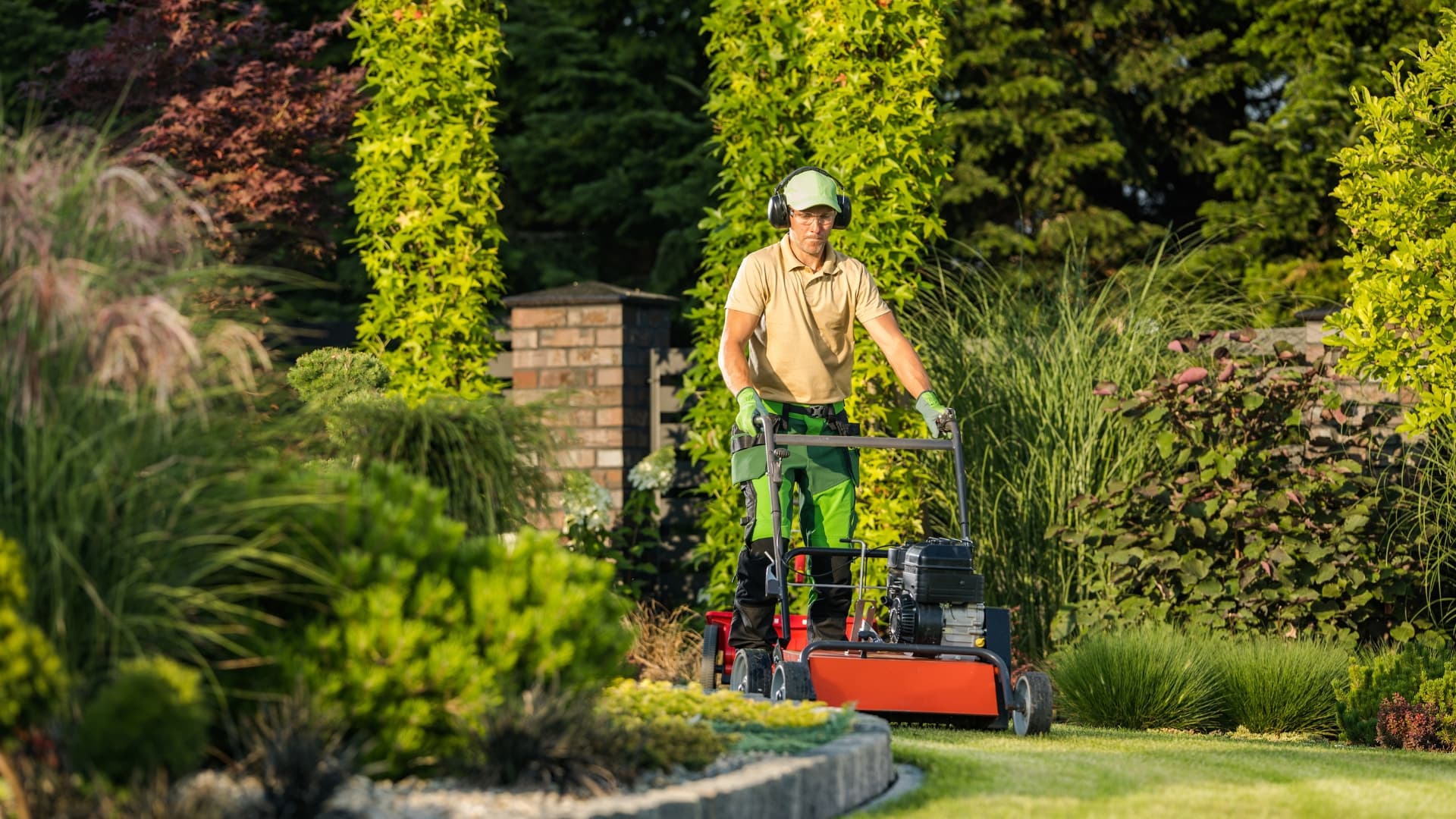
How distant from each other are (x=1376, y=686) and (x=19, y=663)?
477 cm

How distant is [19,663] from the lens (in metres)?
3.14

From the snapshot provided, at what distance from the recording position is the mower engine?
218 inches

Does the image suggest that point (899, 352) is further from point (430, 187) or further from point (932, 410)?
point (430, 187)

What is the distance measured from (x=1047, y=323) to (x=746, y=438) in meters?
2.91

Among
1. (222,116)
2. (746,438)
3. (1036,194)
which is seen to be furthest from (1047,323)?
(1036,194)

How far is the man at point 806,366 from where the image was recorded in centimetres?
613

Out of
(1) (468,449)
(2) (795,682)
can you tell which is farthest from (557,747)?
(2) (795,682)

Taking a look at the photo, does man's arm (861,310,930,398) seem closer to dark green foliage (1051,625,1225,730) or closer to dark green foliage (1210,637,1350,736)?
dark green foliage (1051,625,1225,730)

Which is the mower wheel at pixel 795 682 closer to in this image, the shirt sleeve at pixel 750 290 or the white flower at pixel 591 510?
the shirt sleeve at pixel 750 290

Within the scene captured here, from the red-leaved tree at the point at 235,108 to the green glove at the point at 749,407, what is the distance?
6.28 m

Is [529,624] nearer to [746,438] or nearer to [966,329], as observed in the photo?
[746,438]

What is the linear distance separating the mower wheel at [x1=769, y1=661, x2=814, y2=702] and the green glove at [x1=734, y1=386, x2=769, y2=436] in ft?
2.78

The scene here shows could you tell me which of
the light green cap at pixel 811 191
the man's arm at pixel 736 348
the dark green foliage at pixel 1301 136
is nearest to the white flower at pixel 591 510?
the man's arm at pixel 736 348

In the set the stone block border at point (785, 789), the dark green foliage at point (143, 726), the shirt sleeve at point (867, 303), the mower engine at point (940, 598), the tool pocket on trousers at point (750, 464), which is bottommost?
the stone block border at point (785, 789)
